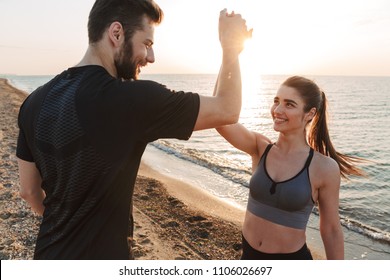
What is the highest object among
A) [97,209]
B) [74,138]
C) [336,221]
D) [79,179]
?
[74,138]

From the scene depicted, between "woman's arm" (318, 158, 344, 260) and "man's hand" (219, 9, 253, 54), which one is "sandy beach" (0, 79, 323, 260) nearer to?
"woman's arm" (318, 158, 344, 260)

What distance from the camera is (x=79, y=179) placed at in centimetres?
175

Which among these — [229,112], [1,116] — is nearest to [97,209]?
[229,112]

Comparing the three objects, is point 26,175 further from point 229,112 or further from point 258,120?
point 258,120

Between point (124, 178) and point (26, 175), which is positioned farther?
point (26, 175)

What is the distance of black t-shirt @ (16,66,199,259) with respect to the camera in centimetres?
168

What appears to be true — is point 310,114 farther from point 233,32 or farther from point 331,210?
point 233,32

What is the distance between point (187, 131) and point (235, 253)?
5.06 m

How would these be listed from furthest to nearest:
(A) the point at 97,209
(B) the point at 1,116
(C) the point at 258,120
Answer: (C) the point at 258,120, (B) the point at 1,116, (A) the point at 97,209

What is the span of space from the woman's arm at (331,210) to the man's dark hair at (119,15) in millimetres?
2359

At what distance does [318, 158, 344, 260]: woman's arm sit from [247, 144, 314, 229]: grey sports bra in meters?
0.14

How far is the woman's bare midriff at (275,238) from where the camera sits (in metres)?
3.34

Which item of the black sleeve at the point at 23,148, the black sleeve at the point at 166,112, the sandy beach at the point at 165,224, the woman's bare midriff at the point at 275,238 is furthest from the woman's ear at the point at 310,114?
the sandy beach at the point at 165,224

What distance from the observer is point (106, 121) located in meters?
1.67
